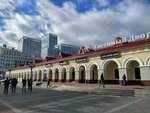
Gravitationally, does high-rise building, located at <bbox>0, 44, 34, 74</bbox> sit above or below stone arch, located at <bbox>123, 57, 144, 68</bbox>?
above

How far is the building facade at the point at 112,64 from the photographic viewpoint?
2227 cm

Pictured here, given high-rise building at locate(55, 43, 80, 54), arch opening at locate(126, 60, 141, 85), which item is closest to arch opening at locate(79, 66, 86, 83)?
arch opening at locate(126, 60, 141, 85)

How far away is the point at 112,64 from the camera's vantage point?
28.2 meters

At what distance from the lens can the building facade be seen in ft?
73.0

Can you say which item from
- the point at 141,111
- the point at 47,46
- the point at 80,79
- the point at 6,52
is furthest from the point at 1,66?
the point at 141,111

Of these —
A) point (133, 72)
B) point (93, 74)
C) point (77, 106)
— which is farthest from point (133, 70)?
point (77, 106)

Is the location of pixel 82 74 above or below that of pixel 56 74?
below

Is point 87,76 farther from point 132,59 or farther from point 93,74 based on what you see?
point 132,59

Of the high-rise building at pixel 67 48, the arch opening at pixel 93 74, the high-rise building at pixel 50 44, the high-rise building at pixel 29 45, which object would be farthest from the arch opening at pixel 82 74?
the high-rise building at pixel 29 45

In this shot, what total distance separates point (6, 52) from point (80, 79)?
9298cm

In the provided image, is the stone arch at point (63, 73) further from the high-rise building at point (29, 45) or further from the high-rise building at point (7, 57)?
the high-rise building at point (29, 45)

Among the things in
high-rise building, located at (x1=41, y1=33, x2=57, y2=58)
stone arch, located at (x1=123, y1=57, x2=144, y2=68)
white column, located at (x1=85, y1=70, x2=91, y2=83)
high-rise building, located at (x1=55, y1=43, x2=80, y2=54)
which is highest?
high-rise building, located at (x1=41, y1=33, x2=57, y2=58)

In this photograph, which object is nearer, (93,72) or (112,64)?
(112,64)

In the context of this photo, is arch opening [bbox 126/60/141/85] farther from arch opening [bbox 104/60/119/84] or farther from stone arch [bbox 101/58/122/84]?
arch opening [bbox 104/60/119/84]
